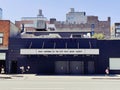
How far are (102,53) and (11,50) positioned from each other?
1428cm

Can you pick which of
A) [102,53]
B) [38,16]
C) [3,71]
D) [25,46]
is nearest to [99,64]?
[102,53]

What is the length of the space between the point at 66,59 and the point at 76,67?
6.66ft

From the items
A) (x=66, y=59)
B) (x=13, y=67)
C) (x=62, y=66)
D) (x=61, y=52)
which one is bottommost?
(x=13, y=67)

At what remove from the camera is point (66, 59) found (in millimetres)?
46969

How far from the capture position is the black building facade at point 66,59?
46.8m

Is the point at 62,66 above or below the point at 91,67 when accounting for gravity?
above

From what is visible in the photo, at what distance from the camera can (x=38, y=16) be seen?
447ft

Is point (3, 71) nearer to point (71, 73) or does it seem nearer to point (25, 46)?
point (25, 46)

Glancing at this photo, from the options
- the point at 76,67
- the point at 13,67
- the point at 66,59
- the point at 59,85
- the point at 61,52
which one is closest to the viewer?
the point at 59,85

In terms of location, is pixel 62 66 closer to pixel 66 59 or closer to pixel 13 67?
pixel 66 59

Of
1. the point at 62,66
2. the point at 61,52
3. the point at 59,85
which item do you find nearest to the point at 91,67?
the point at 62,66

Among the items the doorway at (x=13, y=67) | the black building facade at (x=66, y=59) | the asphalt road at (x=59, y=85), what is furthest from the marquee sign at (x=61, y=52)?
the asphalt road at (x=59, y=85)

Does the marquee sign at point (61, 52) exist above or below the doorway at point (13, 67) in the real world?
above

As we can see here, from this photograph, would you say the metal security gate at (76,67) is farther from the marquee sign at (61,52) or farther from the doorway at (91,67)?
the marquee sign at (61,52)
